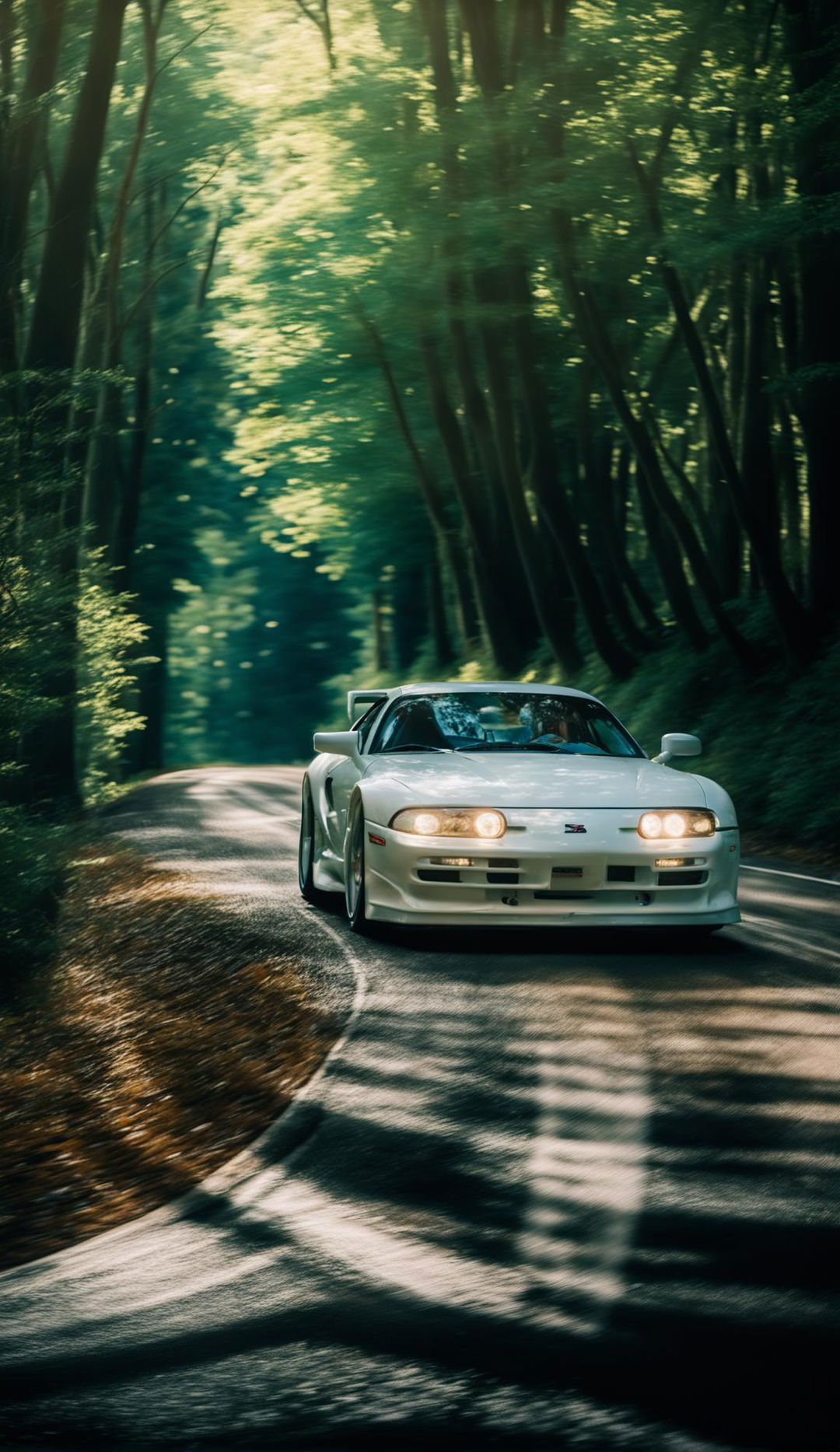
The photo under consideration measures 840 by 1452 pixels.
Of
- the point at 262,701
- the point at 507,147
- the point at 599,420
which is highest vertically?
the point at 507,147

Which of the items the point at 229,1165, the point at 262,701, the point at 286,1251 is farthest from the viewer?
the point at 262,701

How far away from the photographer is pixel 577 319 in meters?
26.4

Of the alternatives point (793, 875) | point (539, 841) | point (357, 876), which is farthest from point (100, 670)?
point (539, 841)

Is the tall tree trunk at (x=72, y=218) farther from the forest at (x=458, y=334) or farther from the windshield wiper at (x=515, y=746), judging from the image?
the windshield wiper at (x=515, y=746)

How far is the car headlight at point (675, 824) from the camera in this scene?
385 inches

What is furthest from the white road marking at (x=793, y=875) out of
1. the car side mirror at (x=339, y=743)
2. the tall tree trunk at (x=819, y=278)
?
the tall tree trunk at (x=819, y=278)

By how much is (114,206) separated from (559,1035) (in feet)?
84.5

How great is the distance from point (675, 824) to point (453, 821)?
118 cm

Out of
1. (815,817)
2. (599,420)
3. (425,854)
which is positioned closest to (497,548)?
(599,420)

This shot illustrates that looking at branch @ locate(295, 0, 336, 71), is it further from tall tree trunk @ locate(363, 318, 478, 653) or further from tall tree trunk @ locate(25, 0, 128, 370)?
tall tree trunk @ locate(25, 0, 128, 370)

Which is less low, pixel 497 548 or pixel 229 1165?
pixel 497 548

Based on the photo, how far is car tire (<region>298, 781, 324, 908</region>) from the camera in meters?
12.8

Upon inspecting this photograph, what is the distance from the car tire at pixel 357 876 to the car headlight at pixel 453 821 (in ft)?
2.14

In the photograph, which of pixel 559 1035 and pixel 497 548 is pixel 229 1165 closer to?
pixel 559 1035
